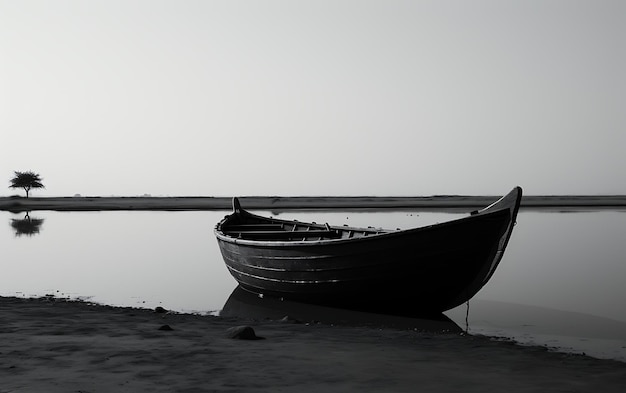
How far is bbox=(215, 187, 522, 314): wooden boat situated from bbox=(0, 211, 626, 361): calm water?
1.00 meters

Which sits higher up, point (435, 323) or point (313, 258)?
point (313, 258)

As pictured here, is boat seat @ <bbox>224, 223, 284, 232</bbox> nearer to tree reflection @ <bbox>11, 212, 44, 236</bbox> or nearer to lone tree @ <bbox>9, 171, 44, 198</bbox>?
tree reflection @ <bbox>11, 212, 44, 236</bbox>

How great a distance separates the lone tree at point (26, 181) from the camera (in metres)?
138

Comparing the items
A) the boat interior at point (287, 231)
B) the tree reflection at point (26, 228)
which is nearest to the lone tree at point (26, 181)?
the tree reflection at point (26, 228)

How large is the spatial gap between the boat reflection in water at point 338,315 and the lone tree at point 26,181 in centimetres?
13618

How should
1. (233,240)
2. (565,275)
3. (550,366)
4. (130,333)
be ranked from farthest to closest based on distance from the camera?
1. (565,275)
2. (233,240)
3. (130,333)
4. (550,366)

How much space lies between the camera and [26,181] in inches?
5463

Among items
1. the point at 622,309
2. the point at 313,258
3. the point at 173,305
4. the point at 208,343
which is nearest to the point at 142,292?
the point at 173,305

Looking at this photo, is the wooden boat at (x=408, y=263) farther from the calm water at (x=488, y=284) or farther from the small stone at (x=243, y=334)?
the small stone at (x=243, y=334)

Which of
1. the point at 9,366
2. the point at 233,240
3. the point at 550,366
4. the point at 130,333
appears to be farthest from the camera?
the point at 233,240

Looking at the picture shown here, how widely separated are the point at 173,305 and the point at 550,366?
10.0m

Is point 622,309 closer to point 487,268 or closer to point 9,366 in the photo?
point 487,268

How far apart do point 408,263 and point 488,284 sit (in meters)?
7.05

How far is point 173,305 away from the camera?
15.7 metres
